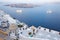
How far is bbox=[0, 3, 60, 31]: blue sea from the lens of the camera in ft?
19.5

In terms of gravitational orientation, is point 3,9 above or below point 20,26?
above

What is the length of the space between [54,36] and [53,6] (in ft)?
6.72

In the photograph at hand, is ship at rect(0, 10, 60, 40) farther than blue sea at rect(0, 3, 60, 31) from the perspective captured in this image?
No

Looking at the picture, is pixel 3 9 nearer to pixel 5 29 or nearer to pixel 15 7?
pixel 15 7

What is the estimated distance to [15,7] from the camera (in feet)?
23.2

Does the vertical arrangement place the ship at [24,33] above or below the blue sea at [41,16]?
below

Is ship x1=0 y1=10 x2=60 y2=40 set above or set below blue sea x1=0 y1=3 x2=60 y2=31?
below

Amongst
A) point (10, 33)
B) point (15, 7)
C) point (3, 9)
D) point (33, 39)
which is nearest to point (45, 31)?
point (33, 39)

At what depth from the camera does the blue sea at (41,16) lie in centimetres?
593

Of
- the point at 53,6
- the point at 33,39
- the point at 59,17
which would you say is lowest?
the point at 33,39

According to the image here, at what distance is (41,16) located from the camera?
620 cm

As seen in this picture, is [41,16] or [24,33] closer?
[24,33]

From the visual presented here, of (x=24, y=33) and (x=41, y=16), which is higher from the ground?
(x=41, y=16)

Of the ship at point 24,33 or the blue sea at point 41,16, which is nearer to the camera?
the ship at point 24,33
